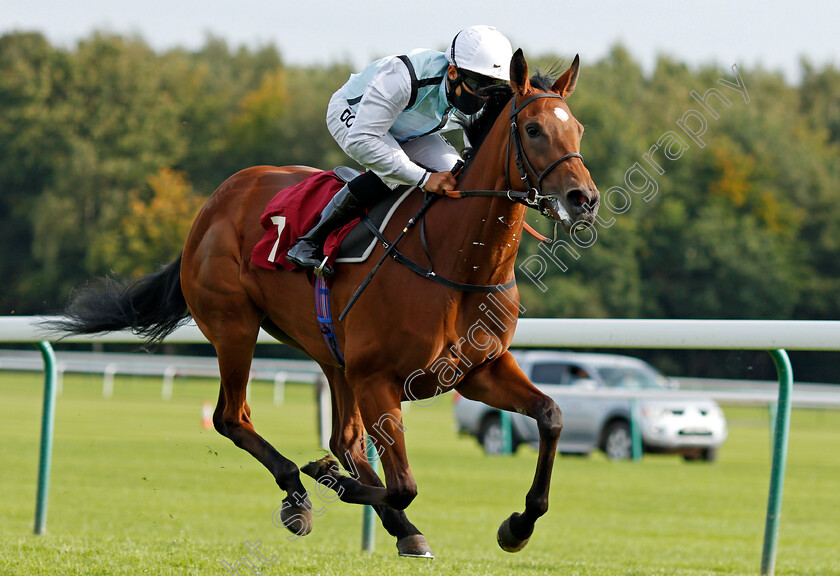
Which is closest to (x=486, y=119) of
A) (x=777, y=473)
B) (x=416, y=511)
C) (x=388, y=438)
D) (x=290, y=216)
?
(x=290, y=216)

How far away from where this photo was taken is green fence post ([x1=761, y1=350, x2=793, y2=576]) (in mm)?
4680

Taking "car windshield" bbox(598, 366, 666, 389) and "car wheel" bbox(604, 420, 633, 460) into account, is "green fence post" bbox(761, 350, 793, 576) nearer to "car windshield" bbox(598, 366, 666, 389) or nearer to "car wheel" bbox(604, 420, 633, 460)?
"car wheel" bbox(604, 420, 633, 460)

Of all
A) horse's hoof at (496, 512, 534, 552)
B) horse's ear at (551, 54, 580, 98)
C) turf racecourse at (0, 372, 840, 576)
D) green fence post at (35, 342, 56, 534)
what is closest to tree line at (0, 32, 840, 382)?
turf racecourse at (0, 372, 840, 576)

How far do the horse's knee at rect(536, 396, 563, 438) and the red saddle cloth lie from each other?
47.2 inches

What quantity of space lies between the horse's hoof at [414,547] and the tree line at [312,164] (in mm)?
28492

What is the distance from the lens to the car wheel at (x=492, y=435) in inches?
593

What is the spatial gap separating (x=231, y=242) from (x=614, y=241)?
102 feet

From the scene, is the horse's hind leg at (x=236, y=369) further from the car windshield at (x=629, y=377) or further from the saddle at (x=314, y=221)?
the car windshield at (x=629, y=377)

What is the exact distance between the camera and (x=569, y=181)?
11.3 ft

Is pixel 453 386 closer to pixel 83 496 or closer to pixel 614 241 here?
pixel 83 496

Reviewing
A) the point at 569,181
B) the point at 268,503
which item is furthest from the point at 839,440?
the point at 569,181

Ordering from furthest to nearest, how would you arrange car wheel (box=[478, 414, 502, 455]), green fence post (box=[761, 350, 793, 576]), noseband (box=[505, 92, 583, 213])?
car wheel (box=[478, 414, 502, 455])
green fence post (box=[761, 350, 793, 576])
noseband (box=[505, 92, 583, 213])

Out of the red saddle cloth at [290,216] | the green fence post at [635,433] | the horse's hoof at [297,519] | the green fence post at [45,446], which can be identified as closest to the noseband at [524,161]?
the red saddle cloth at [290,216]

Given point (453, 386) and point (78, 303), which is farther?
point (78, 303)
